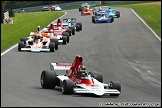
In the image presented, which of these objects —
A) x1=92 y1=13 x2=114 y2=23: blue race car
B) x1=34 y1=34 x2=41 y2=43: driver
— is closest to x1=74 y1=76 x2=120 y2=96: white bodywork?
x1=34 y1=34 x2=41 y2=43: driver

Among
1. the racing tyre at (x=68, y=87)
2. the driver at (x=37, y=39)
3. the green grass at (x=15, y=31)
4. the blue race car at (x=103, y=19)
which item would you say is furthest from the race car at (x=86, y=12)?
the racing tyre at (x=68, y=87)

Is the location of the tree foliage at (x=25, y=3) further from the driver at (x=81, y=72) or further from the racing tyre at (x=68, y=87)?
the racing tyre at (x=68, y=87)

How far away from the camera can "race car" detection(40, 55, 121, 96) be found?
16.7m

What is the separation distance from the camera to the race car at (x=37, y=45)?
3161 centimetres

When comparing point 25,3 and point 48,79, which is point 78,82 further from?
point 25,3

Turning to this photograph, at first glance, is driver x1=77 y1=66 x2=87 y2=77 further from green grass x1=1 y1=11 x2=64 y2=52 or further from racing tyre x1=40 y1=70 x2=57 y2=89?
green grass x1=1 y1=11 x2=64 y2=52

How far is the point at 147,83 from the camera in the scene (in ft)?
68.4

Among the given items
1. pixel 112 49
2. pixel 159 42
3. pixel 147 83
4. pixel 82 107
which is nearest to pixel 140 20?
pixel 159 42

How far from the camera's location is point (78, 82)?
17562mm

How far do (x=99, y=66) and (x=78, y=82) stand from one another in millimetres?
8459

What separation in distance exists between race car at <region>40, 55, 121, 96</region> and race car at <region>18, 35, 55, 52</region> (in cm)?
1267

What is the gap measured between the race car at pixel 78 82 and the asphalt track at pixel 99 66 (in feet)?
0.62

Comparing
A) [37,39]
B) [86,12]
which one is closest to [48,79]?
[37,39]

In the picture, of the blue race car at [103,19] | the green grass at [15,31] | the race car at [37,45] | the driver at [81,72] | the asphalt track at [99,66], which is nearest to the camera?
the asphalt track at [99,66]
